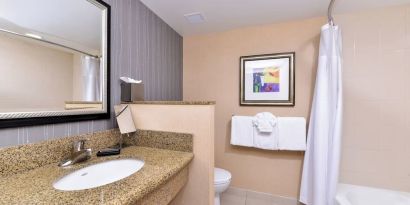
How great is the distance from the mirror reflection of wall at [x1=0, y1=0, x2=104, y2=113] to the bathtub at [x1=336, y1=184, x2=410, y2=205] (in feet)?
6.83

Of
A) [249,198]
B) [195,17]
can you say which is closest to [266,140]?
[249,198]

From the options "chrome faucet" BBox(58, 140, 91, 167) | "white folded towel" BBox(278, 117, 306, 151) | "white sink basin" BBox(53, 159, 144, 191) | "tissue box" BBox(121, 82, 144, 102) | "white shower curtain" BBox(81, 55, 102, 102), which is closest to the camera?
"white sink basin" BBox(53, 159, 144, 191)

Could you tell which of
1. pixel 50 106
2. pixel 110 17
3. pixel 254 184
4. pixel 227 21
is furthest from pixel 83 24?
pixel 254 184

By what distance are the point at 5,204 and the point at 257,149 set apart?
1.89 meters

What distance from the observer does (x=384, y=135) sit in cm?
160

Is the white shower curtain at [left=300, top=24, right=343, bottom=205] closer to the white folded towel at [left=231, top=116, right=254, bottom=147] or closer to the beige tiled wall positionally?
the beige tiled wall

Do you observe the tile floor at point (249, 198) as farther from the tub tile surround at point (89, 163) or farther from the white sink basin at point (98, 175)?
the white sink basin at point (98, 175)

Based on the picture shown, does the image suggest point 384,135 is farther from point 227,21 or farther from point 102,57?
point 102,57

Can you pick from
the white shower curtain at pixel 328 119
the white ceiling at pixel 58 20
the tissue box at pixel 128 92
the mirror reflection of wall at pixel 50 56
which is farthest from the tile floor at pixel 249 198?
the white ceiling at pixel 58 20

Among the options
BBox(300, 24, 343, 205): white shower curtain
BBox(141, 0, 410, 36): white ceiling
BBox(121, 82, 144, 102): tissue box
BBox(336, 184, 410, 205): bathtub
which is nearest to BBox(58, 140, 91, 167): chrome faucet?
BBox(121, 82, 144, 102): tissue box

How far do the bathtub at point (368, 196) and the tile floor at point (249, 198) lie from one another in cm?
46

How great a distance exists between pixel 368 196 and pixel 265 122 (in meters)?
1.07

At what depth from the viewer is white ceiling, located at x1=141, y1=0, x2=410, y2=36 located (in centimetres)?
155

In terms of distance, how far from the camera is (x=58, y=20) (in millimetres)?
997
